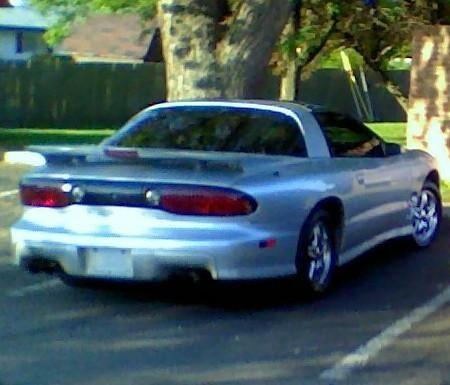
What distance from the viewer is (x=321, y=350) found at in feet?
24.6

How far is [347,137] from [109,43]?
40672 millimetres

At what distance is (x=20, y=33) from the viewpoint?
2121 inches

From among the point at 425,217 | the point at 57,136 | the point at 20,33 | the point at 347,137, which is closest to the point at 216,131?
the point at 347,137

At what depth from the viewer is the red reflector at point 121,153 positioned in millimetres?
8852

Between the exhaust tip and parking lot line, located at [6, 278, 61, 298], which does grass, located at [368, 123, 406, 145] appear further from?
the exhaust tip

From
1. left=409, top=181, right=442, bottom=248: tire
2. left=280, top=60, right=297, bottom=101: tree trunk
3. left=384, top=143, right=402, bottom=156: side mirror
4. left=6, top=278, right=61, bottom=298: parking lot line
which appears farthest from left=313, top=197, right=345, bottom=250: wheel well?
left=280, top=60, right=297, bottom=101: tree trunk

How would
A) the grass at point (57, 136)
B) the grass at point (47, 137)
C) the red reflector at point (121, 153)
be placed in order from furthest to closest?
the grass at point (57, 136)
the grass at point (47, 137)
the red reflector at point (121, 153)

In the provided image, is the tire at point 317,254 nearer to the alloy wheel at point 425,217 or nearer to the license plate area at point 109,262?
the license plate area at point 109,262

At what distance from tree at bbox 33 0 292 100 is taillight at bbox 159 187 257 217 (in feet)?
18.3

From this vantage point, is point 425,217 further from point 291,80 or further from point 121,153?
point 291,80

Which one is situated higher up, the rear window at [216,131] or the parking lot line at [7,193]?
the rear window at [216,131]

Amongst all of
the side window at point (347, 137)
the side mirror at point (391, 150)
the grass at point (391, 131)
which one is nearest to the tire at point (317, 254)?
the side window at point (347, 137)

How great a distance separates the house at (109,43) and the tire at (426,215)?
3735 centimetres

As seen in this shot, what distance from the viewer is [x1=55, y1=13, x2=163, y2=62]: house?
48875mm
